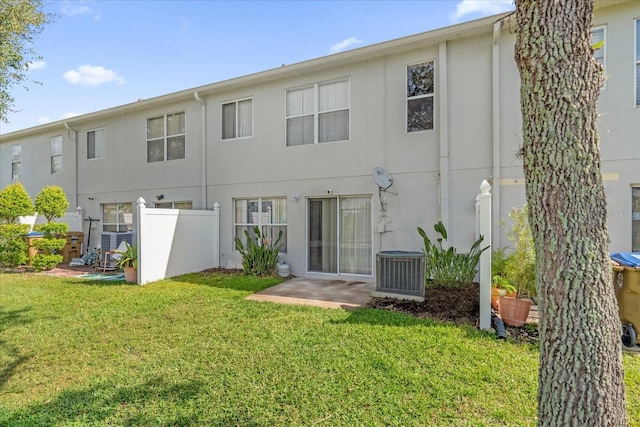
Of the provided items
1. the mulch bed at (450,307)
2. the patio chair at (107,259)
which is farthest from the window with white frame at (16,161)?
the mulch bed at (450,307)

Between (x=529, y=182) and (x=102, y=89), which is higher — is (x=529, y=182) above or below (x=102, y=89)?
below

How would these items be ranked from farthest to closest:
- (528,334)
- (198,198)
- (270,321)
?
1. (198,198)
2. (270,321)
3. (528,334)

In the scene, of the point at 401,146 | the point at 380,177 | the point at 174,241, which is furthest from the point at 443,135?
the point at 174,241

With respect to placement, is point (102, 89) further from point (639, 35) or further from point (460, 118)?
point (639, 35)

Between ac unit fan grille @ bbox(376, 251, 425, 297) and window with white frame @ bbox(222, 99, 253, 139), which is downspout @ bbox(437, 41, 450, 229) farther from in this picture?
window with white frame @ bbox(222, 99, 253, 139)

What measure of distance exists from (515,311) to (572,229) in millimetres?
3864

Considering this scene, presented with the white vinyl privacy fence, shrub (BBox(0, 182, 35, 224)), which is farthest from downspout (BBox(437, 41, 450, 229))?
shrub (BBox(0, 182, 35, 224))

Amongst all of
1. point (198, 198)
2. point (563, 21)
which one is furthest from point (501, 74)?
point (198, 198)

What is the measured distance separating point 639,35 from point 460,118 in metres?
3.34

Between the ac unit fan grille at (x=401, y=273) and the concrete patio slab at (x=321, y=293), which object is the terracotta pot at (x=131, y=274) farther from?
the ac unit fan grille at (x=401, y=273)

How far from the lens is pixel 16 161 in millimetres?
15445

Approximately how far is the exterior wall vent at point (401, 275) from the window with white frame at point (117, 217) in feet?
32.1

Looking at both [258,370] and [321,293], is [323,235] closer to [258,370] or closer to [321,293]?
[321,293]

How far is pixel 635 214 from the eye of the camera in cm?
638
